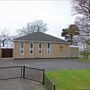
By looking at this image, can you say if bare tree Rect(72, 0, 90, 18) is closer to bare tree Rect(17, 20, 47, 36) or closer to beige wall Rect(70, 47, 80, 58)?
beige wall Rect(70, 47, 80, 58)

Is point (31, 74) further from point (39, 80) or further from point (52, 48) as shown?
point (52, 48)

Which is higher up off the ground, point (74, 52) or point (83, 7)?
point (83, 7)

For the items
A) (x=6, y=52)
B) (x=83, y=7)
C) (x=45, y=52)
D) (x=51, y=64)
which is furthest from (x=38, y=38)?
(x=83, y=7)

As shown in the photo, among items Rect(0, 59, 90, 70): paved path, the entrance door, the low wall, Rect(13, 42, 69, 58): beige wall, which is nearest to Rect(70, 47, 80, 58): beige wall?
the low wall

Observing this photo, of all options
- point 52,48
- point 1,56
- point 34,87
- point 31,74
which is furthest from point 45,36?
point 34,87

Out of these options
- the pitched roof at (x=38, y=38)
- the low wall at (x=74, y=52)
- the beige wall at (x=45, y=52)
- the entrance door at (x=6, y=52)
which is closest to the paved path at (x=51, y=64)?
the beige wall at (x=45, y=52)

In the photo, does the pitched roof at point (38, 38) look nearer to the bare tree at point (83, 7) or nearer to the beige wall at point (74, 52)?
the beige wall at point (74, 52)

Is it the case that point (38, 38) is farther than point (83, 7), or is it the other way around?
point (38, 38)

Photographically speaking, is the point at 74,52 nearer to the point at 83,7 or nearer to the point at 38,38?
the point at 38,38

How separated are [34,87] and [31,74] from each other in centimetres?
350

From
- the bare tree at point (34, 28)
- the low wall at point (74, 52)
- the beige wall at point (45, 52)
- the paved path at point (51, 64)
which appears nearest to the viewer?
the paved path at point (51, 64)

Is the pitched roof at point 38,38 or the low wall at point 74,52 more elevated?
the pitched roof at point 38,38

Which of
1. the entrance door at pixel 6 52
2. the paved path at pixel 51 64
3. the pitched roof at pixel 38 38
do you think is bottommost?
the paved path at pixel 51 64

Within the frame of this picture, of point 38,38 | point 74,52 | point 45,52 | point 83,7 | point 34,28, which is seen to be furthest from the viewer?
point 34,28
